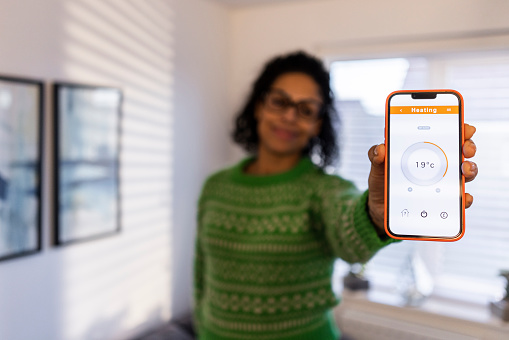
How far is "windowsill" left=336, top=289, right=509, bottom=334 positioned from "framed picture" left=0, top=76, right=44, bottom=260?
118 centimetres

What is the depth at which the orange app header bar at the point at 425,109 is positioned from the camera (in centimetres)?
46

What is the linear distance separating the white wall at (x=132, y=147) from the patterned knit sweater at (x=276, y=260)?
19.4 inches

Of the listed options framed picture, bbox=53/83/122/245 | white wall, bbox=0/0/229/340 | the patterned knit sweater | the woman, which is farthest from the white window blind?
framed picture, bbox=53/83/122/245

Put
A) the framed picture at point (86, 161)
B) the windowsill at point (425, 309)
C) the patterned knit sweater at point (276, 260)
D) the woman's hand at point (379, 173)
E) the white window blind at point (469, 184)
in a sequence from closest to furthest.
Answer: the woman's hand at point (379, 173), the patterned knit sweater at point (276, 260), the framed picture at point (86, 161), the white window blind at point (469, 184), the windowsill at point (425, 309)

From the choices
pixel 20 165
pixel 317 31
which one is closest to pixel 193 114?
pixel 317 31

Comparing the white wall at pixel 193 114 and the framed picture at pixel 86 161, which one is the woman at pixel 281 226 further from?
the white wall at pixel 193 114

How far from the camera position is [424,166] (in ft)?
1.48

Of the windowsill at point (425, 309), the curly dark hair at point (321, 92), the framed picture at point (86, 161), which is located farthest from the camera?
the windowsill at point (425, 309)

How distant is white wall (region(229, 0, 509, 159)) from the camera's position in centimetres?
158

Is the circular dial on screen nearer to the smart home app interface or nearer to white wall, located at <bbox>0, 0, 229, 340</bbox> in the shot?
the smart home app interface

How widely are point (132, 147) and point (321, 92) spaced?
0.74 m

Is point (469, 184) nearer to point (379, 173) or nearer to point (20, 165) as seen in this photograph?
point (379, 173)

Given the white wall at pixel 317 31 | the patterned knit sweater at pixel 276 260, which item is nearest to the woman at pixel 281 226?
the patterned knit sweater at pixel 276 260

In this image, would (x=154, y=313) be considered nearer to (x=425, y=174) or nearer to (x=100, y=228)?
(x=100, y=228)
